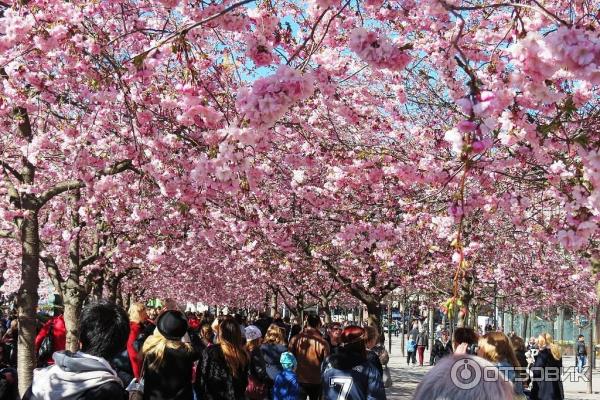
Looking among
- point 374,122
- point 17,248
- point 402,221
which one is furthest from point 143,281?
point 374,122

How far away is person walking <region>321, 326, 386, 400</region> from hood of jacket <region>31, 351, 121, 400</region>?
2828mm

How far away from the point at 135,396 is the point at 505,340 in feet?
10.6

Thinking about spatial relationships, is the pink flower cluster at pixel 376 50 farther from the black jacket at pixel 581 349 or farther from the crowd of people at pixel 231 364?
the black jacket at pixel 581 349

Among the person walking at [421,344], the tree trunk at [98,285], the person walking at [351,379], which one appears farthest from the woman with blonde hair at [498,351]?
the person walking at [421,344]

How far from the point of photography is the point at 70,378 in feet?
11.8

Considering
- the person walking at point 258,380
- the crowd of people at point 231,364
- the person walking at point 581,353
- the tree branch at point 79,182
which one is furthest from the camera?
the person walking at point 581,353

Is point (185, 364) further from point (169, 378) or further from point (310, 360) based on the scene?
point (310, 360)

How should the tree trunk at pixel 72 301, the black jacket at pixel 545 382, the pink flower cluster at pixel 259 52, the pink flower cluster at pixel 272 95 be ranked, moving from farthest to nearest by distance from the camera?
the tree trunk at pixel 72 301, the black jacket at pixel 545 382, the pink flower cluster at pixel 259 52, the pink flower cluster at pixel 272 95

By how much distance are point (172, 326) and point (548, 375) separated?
5.12 m

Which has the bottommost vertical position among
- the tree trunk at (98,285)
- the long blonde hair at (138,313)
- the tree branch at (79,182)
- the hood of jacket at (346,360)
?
the hood of jacket at (346,360)

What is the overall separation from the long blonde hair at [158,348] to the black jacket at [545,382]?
16.0ft

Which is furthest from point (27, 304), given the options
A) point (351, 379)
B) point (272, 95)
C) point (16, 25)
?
point (272, 95)

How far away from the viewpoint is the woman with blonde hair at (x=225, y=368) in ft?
20.7

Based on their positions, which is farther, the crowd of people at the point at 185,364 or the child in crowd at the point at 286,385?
the child in crowd at the point at 286,385
